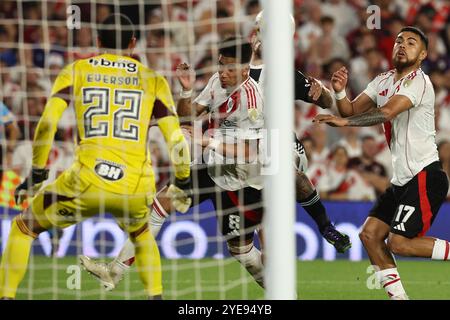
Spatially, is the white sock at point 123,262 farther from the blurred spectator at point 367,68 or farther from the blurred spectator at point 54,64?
the blurred spectator at point 367,68

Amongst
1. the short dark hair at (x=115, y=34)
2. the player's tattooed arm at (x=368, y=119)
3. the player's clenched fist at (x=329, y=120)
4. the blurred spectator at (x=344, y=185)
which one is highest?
the short dark hair at (x=115, y=34)

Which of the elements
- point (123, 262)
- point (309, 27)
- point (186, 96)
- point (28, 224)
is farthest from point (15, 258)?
point (309, 27)

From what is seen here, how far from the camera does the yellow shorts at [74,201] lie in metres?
6.61

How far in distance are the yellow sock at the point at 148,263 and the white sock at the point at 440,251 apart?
1.98 m

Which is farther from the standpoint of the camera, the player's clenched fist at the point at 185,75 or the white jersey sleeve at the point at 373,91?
the white jersey sleeve at the point at 373,91

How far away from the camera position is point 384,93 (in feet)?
25.6

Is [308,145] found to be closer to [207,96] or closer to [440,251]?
[207,96]

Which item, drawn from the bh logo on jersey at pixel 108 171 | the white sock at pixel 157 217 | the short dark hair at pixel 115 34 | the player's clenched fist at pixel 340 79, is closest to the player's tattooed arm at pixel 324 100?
the player's clenched fist at pixel 340 79

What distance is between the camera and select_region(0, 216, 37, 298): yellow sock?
6664 mm

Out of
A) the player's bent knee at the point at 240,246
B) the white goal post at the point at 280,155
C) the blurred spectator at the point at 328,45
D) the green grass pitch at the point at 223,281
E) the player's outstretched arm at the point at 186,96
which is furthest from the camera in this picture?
the blurred spectator at the point at 328,45

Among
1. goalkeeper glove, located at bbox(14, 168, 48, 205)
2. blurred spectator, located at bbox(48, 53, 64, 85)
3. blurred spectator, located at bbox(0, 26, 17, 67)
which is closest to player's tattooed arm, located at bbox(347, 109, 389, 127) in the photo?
goalkeeper glove, located at bbox(14, 168, 48, 205)

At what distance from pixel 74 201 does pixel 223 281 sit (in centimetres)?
323
